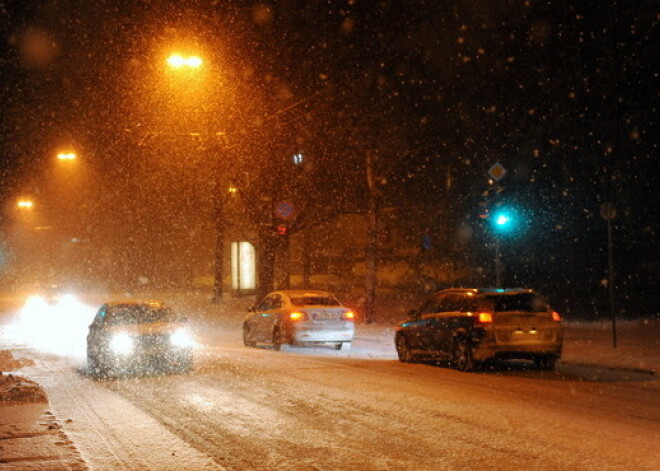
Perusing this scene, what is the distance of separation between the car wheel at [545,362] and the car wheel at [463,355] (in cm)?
127

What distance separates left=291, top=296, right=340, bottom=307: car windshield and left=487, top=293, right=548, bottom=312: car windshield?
227 inches

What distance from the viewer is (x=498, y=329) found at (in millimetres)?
14031

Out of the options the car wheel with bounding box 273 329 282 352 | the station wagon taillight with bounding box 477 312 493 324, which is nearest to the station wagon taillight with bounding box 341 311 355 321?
the car wheel with bounding box 273 329 282 352

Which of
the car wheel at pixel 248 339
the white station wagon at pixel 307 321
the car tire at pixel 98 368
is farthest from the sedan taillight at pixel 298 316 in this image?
→ the car tire at pixel 98 368

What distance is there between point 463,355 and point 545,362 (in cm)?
160

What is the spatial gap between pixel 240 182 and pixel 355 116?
5780 mm

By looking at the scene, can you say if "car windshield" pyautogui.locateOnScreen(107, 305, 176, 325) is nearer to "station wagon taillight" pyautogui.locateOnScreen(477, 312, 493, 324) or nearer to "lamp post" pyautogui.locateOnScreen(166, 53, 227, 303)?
"lamp post" pyautogui.locateOnScreen(166, 53, 227, 303)

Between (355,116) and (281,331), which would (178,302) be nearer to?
(355,116)

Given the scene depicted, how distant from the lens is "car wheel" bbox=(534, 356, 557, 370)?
14346 millimetres

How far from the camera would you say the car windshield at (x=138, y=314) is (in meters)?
15.8

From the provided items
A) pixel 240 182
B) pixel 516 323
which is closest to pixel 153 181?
pixel 240 182

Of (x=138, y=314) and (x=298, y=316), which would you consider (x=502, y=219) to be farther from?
(x=138, y=314)

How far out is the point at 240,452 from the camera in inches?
304

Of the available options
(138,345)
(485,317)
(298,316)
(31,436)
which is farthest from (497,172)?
(31,436)
